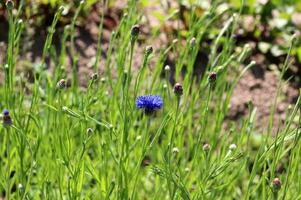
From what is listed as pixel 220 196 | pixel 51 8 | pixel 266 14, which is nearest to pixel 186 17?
pixel 266 14

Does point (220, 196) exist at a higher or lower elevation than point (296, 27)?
lower

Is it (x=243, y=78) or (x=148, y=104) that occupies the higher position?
(x=148, y=104)

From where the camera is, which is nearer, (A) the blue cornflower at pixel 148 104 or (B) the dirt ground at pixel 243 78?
(A) the blue cornflower at pixel 148 104

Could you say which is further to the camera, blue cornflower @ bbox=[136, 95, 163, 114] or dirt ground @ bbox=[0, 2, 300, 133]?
dirt ground @ bbox=[0, 2, 300, 133]

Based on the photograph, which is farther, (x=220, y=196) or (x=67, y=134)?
(x=220, y=196)

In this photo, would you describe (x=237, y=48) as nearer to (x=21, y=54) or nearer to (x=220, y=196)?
(x=21, y=54)

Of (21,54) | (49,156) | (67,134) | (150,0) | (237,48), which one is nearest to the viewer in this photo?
(67,134)

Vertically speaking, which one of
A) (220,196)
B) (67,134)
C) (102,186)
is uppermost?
(67,134)

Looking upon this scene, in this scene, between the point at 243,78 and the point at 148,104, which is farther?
the point at 243,78

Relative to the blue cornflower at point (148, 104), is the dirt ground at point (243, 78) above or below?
below

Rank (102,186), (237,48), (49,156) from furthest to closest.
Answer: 1. (237,48)
2. (49,156)
3. (102,186)

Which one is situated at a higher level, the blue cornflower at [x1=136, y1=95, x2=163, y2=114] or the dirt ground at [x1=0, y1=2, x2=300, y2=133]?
the blue cornflower at [x1=136, y1=95, x2=163, y2=114]
